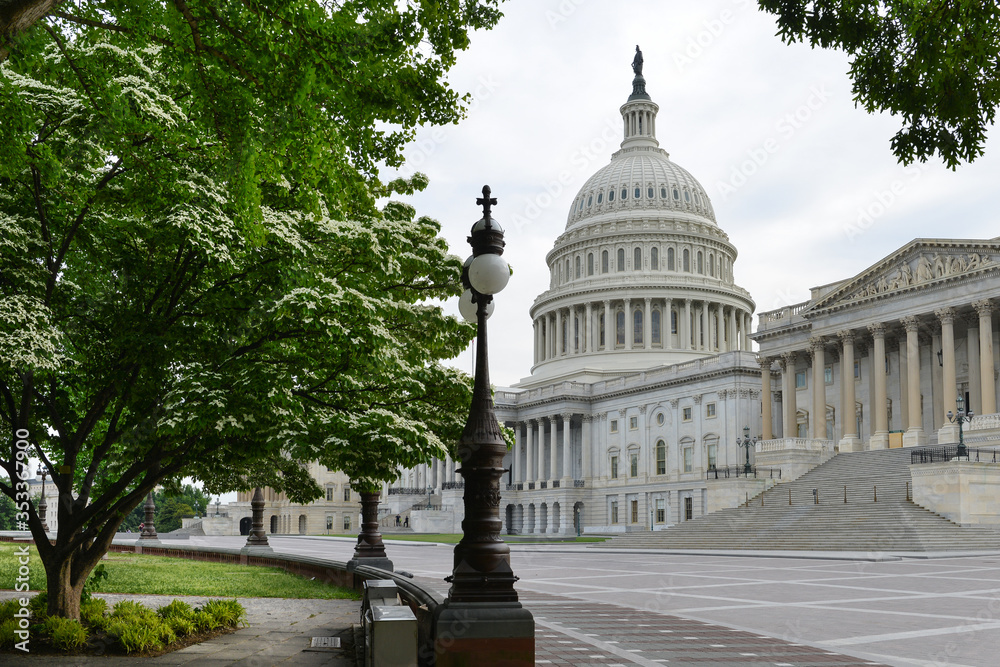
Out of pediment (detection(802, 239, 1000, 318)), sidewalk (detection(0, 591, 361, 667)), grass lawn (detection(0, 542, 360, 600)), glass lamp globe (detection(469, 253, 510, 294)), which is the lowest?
grass lawn (detection(0, 542, 360, 600))

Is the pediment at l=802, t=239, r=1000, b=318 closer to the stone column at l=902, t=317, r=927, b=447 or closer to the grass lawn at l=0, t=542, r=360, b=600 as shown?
the stone column at l=902, t=317, r=927, b=447

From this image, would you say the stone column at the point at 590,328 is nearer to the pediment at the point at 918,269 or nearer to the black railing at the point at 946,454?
the pediment at the point at 918,269

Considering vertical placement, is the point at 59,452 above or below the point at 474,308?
below

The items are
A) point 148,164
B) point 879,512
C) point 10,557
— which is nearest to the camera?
point 148,164

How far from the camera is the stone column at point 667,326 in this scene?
4744 inches

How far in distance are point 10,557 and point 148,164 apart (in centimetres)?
2668

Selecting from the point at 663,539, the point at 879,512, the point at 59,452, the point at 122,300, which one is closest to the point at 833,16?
the point at 122,300

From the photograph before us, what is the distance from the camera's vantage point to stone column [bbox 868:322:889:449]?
211ft

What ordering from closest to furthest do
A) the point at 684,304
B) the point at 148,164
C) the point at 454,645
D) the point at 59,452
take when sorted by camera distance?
the point at 454,645, the point at 148,164, the point at 59,452, the point at 684,304

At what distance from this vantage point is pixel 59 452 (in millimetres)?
22125

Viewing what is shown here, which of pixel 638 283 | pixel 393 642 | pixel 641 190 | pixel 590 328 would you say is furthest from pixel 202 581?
pixel 641 190

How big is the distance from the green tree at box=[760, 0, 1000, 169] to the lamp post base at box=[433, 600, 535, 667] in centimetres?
634

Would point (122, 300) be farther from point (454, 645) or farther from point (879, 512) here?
point (879, 512)

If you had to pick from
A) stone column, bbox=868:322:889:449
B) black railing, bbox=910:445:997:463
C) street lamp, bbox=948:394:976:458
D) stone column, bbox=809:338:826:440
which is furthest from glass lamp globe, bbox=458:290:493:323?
stone column, bbox=809:338:826:440
